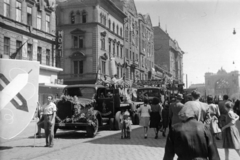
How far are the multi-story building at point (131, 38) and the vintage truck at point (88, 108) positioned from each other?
1439 inches

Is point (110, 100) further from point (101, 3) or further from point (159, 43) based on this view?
point (159, 43)

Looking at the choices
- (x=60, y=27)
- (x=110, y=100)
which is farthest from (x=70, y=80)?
(x=110, y=100)

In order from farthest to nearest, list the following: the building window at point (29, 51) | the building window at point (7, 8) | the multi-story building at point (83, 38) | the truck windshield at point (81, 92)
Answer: the multi-story building at point (83, 38) < the building window at point (29, 51) < the building window at point (7, 8) < the truck windshield at point (81, 92)

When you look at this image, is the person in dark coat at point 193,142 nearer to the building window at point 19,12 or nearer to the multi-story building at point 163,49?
the building window at point 19,12

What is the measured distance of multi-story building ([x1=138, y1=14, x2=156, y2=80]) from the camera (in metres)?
62.0

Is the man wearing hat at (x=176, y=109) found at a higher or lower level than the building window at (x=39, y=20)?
lower

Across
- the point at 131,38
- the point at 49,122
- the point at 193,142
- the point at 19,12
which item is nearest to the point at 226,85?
the point at 131,38

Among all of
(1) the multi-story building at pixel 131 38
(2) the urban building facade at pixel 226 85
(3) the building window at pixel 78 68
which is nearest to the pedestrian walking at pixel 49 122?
(3) the building window at pixel 78 68

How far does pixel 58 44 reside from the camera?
33094 millimetres

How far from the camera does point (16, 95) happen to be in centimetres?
990

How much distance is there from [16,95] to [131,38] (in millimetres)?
48056

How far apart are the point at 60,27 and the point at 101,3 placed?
6966 mm

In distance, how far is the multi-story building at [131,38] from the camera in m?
53.6

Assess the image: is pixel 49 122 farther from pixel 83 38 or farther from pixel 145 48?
pixel 145 48
